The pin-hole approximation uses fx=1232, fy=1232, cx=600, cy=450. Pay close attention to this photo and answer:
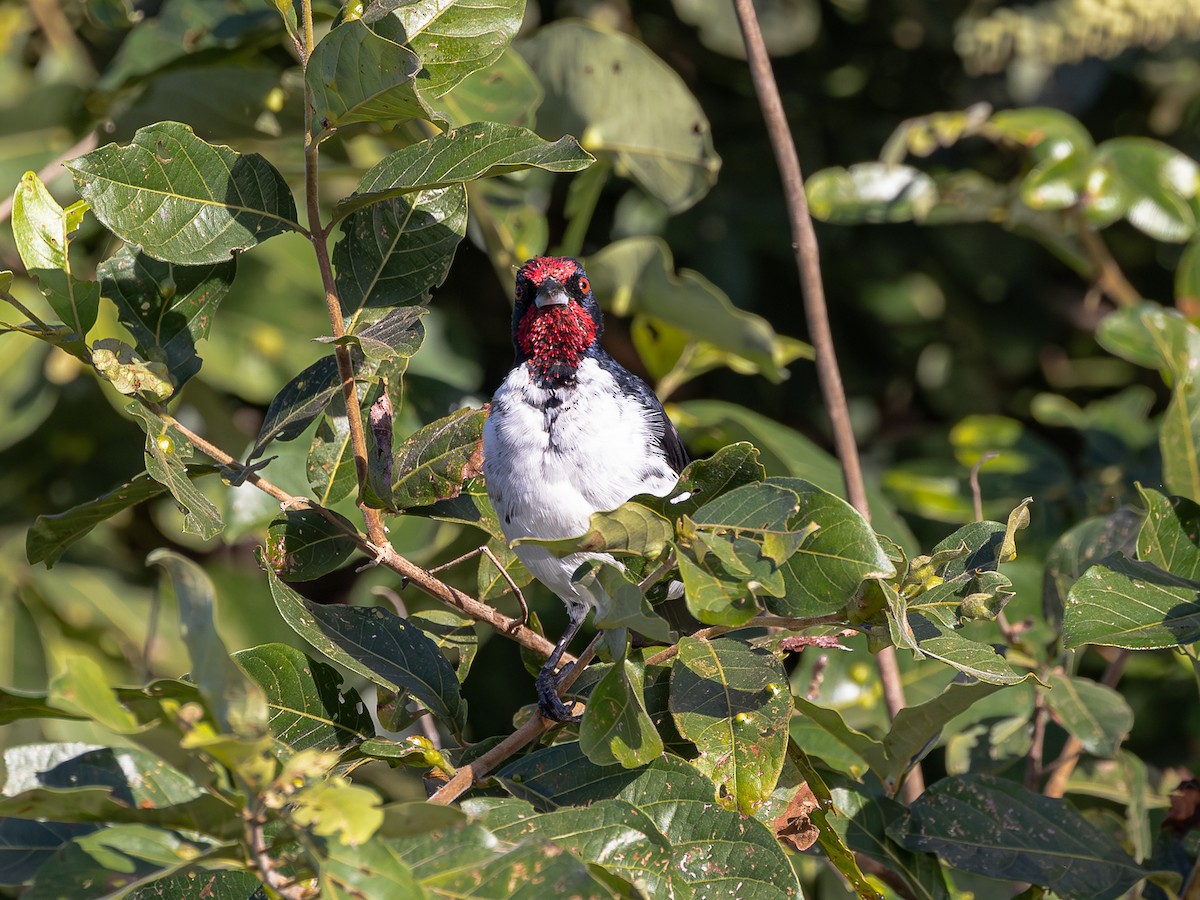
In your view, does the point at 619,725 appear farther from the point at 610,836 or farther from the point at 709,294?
the point at 709,294

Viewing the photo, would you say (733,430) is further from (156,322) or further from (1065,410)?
(156,322)

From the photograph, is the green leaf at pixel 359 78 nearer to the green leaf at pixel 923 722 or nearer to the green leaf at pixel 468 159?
the green leaf at pixel 468 159

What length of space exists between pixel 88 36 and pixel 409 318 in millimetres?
3619

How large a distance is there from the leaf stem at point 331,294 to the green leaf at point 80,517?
24 centimetres

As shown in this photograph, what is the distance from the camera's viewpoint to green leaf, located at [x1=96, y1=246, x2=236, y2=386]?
6.35 ft

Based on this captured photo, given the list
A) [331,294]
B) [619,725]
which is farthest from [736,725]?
Answer: [331,294]

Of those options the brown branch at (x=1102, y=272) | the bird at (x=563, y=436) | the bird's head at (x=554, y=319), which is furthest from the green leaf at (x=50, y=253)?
the brown branch at (x=1102, y=272)

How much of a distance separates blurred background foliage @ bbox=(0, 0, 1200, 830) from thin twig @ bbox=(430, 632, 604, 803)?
1.09m

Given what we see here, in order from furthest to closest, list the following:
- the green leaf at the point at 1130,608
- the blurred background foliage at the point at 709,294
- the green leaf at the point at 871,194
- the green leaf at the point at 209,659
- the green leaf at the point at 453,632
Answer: the green leaf at the point at 871,194
the blurred background foliage at the point at 709,294
the green leaf at the point at 453,632
the green leaf at the point at 1130,608
the green leaf at the point at 209,659

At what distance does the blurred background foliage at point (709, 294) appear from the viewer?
132 inches

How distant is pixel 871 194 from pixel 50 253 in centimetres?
240

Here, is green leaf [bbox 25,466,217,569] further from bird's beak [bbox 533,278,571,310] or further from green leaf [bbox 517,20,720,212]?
green leaf [bbox 517,20,720,212]

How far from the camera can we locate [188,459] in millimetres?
1821

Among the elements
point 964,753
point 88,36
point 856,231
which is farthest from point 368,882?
point 88,36
